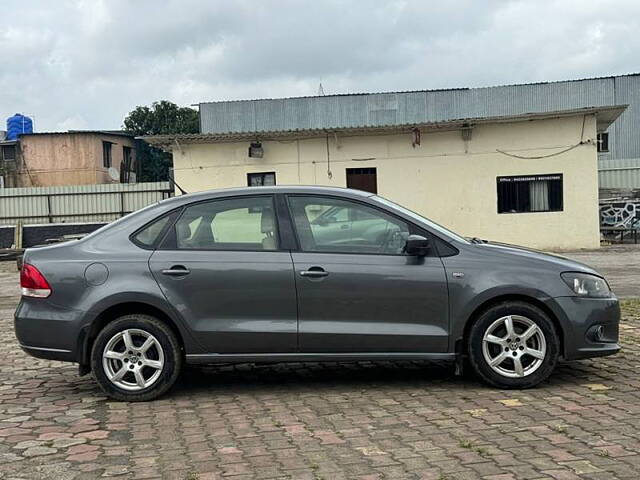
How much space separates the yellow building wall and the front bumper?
16402 millimetres

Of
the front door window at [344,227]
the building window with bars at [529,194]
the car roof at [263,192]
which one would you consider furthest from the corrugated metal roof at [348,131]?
the front door window at [344,227]

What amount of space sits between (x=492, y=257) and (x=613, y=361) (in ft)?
6.37

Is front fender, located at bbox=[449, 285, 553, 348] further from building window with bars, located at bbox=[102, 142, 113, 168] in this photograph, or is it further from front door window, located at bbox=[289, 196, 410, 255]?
building window with bars, located at bbox=[102, 142, 113, 168]

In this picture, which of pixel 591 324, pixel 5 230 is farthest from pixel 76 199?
pixel 591 324

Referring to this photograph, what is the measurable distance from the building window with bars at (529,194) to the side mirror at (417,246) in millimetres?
16924

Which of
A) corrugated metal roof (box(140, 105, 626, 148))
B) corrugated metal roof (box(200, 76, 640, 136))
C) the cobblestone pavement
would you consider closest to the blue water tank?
corrugated metal roof (box(200, 76, 640, 136))

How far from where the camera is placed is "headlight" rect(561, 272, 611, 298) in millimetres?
5488

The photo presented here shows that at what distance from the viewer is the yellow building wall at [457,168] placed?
69.6 ft

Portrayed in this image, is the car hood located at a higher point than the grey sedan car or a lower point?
higher

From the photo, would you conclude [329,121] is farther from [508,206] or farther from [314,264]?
[314,264]

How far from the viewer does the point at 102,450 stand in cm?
442

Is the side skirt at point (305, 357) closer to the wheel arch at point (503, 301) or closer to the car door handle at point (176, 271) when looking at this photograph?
the wheel arch at point (503, 301)

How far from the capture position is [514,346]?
5461 mm

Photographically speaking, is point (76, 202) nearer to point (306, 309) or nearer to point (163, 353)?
point (163, 353)
